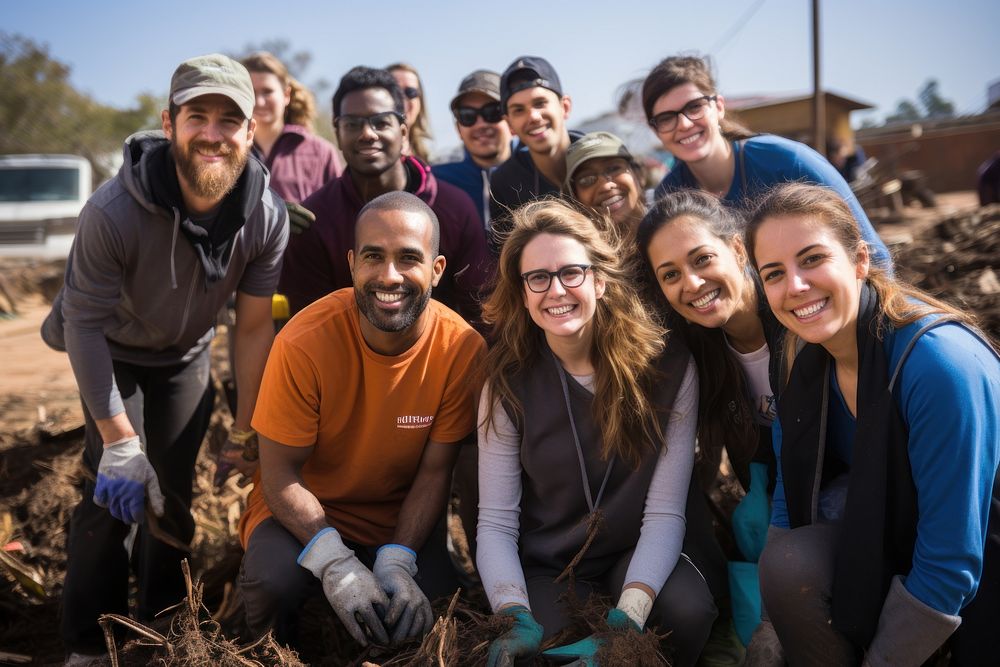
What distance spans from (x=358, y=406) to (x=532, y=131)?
159cm

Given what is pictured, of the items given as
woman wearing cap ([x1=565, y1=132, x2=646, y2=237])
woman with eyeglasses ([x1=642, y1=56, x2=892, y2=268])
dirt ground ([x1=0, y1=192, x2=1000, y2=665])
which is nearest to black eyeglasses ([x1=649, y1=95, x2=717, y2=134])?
woman with eyeglasses ([x1=642, y1=56, x2=892, y2=268])

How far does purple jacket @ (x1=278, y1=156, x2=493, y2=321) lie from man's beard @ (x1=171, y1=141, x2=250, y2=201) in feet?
1.99

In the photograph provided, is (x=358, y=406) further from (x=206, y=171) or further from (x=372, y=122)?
(x=372, y=122)

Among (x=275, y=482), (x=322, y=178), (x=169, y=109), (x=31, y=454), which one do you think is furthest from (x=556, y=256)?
(x=31, y=454)

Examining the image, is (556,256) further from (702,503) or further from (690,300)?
(702,503)

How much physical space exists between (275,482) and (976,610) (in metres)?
2.20

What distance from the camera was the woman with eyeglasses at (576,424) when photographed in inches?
112

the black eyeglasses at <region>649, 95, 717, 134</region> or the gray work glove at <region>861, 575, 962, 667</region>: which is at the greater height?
the black eyeglasses at <region>649, 95, 717, 134</region>

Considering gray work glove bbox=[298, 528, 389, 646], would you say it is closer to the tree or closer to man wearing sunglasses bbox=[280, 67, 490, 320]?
man wearing sunglasses bbox=[280, 67, 490, 320]

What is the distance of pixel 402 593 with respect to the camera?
9.08ft

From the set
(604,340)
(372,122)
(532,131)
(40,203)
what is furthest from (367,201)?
(40,203)

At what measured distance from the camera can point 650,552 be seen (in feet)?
9.14

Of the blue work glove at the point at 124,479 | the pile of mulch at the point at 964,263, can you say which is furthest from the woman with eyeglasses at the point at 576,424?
the pile of mulch at the point at 964,263

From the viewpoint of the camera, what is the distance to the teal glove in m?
2.49
